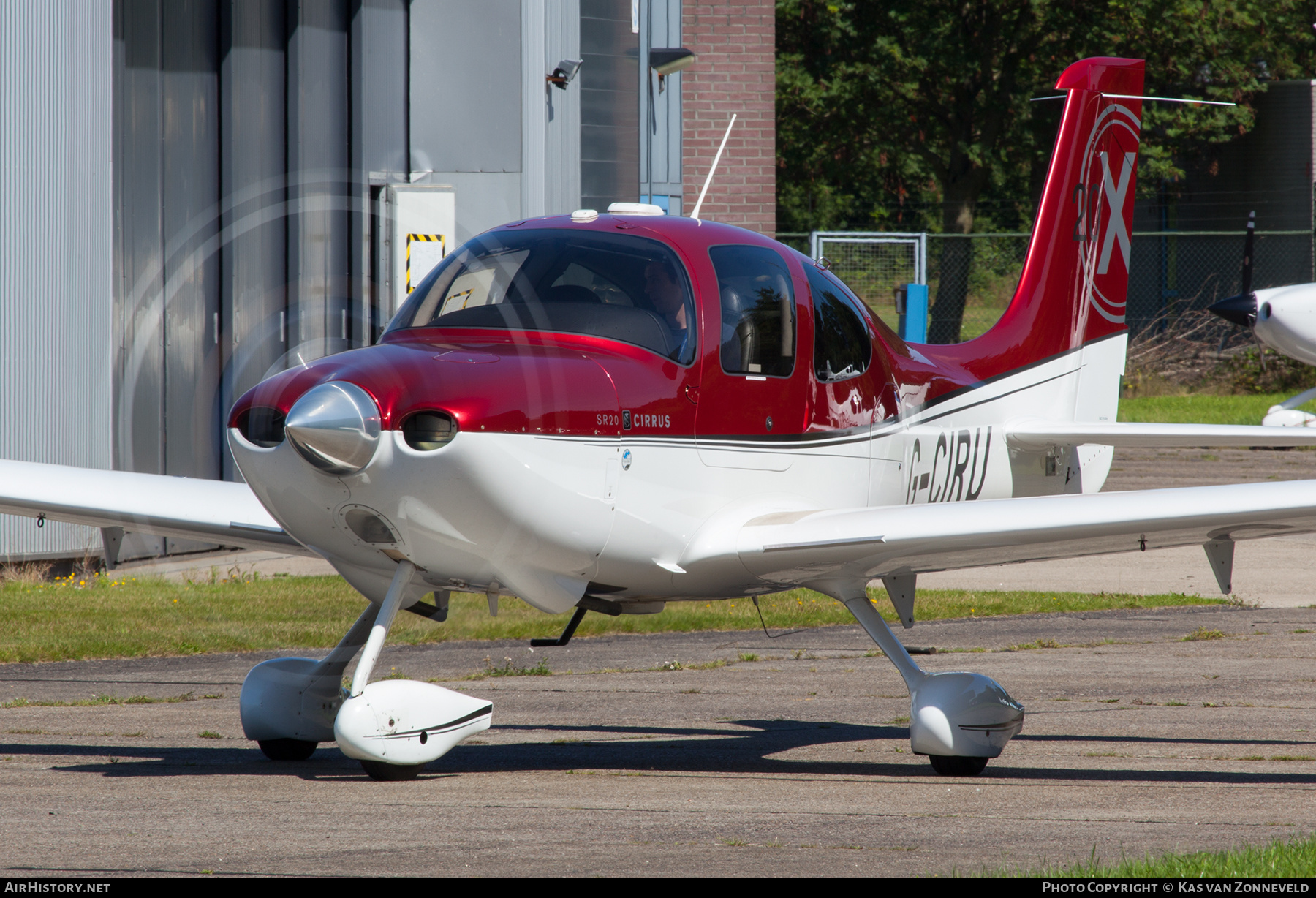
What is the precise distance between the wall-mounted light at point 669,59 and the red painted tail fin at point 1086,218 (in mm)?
11836

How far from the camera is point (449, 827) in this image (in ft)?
17.2

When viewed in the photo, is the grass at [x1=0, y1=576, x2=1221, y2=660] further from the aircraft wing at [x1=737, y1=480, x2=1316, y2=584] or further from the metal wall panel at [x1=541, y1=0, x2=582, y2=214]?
the metal wall panel at [x1=541, y1=0, x2=582, y2=214]

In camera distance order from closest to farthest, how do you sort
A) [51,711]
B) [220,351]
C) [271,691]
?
1. [271,691]
2. [51,711]
3. [220,351]

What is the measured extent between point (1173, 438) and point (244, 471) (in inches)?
204

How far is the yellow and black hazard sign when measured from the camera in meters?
10.2

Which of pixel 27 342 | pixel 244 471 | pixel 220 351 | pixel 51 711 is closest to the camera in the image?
pixel 244 471

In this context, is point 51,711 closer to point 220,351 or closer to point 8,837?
point 8,837

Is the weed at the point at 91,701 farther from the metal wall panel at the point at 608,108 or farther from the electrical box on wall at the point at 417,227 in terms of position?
the metal wall panel at the point at 608,108

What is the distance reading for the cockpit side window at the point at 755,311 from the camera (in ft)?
21.8

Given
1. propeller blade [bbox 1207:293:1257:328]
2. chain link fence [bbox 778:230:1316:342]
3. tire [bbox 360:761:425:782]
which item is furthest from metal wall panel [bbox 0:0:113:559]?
chain link fence [bbox 778:230:1316:342]

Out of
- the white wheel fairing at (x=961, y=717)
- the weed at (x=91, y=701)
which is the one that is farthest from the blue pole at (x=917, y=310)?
the white wheel fairing at (x=961, y=717)

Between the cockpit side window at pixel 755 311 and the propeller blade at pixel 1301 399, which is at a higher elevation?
the cockpit side window at pixel 755 311

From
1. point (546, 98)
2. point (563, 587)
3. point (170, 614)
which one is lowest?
point (170, 614)
